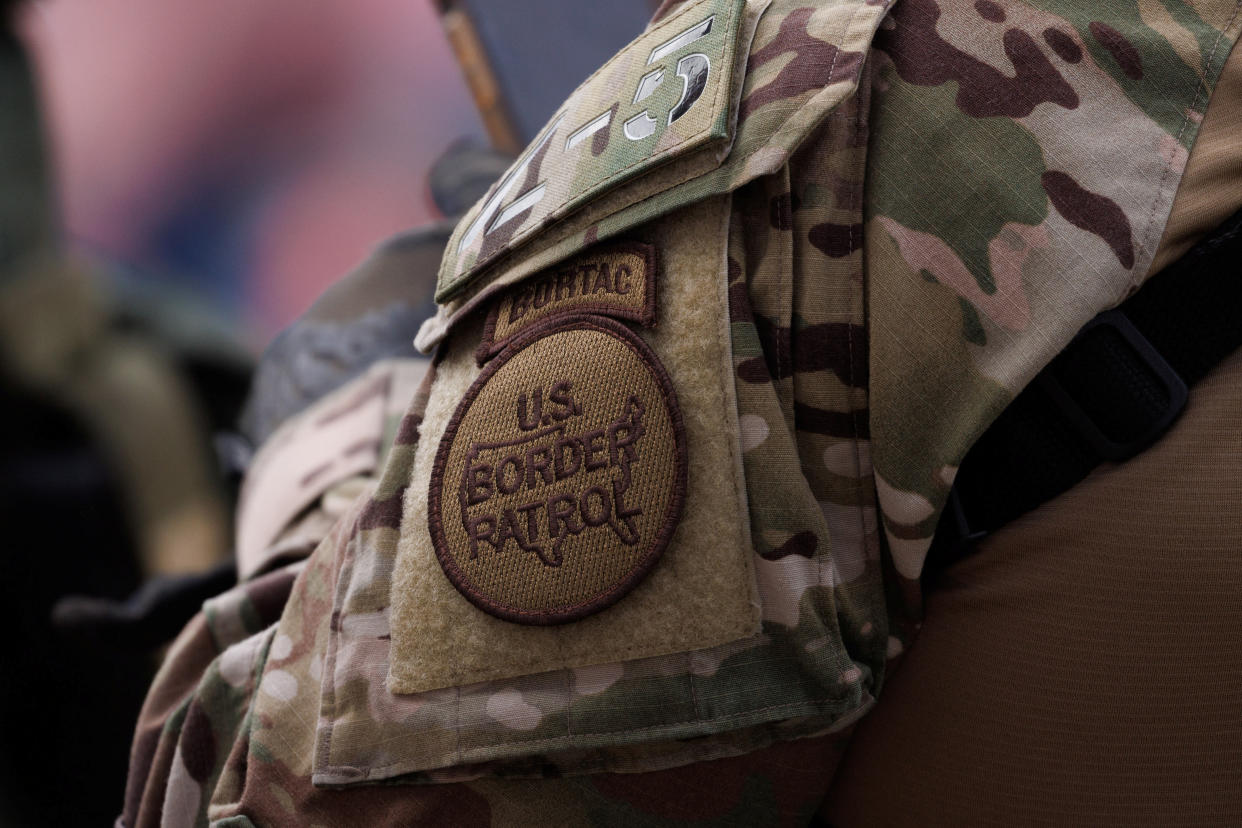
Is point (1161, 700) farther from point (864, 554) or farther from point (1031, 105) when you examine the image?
point (1031, 105)

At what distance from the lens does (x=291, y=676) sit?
60cm

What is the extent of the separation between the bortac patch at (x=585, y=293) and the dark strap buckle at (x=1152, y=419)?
0.21 meters

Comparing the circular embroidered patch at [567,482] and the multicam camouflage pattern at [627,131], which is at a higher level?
the multicam camouflage pattern at [627,131]

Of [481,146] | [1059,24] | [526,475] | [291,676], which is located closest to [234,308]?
[481,146]

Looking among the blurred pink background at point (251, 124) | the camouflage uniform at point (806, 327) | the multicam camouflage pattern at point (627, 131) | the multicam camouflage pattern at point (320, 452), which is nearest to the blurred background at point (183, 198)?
the blurred pink background at point (251, 124)

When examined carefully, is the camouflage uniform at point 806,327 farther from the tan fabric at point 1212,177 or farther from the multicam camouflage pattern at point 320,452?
the multicam camouflage pattern at point 320,452

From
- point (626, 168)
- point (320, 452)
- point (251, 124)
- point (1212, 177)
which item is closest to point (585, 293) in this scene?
point (626, 168)

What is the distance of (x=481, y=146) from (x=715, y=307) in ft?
4.59

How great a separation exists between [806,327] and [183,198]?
1739 mm

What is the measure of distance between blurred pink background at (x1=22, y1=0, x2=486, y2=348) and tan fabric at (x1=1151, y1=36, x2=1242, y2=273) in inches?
60.4

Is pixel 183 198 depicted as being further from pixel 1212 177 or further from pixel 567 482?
pixel 1212 177

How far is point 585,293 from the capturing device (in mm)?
531

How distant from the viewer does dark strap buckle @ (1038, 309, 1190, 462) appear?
0.48m

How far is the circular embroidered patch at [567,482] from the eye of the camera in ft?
1.59
